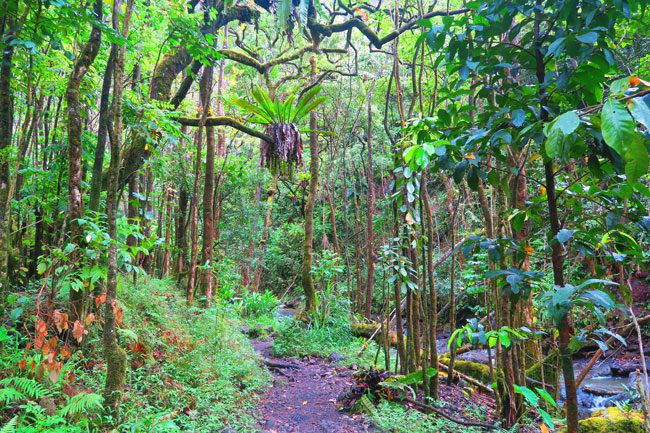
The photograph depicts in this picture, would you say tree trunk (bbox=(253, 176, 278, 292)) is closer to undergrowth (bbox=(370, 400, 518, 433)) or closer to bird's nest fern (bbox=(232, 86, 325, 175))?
bird's nest fern (bbox=(232, 86, 325, 175))

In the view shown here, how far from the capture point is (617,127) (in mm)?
1186

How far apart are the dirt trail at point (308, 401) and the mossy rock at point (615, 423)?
1.95 meters

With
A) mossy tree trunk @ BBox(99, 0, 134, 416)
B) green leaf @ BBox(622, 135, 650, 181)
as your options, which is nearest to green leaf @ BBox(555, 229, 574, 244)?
green leaf @ BBox(622, 135, 650, 181)

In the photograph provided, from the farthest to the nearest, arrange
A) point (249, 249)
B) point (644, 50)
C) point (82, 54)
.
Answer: point (249, 249), point (644, 50), point (82, 54)

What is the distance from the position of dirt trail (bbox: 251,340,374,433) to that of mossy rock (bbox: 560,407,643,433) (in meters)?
1.95

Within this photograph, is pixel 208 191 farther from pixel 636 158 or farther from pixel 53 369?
pixel 636 158

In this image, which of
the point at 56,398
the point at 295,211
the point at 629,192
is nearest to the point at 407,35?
the point at 629,192

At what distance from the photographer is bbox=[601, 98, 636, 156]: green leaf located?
1.17m

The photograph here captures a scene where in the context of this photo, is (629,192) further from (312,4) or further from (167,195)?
(167,195)

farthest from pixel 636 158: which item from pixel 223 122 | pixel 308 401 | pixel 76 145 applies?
pixel 223 122

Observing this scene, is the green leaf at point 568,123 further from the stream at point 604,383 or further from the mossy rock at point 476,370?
the stream at point 604,383

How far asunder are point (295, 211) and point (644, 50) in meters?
14.4

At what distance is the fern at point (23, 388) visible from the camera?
2.82 m

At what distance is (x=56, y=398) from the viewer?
123 inches
